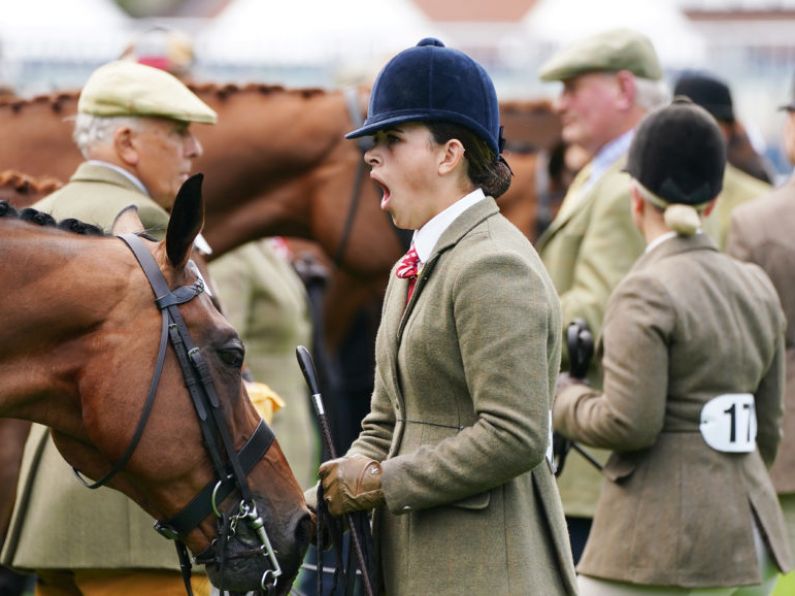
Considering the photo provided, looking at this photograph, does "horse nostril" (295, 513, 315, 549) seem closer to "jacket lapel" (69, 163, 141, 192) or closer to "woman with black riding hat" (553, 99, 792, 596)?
"woman with black riding hat" (553, 99, 792, 596)

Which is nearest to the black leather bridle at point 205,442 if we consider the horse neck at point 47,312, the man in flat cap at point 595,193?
the horse neck at point 47,312

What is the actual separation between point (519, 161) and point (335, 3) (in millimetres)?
6749

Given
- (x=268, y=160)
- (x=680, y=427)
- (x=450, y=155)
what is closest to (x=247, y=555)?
(x=450, y=155)

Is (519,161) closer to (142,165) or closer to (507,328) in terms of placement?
(142,165)

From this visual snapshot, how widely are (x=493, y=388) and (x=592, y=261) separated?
238cm

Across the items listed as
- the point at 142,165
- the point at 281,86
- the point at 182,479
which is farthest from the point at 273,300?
the point at 182,479

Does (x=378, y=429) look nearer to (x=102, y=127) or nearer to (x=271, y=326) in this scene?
(x=102, y=127)

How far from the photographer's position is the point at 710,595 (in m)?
4.24

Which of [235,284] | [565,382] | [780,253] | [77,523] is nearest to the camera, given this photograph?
[77,523]

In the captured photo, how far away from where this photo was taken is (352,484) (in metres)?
3.22

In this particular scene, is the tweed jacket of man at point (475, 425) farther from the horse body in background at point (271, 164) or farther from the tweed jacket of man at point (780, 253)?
the horse body in background at point (271, 164)

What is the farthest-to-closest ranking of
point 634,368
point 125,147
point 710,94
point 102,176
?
1. point 710,94
2. point 125,147
3. point 102,176
4. point 634,368

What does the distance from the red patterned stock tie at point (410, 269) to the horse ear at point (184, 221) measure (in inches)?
18.4

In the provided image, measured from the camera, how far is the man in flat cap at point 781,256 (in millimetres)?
5230
